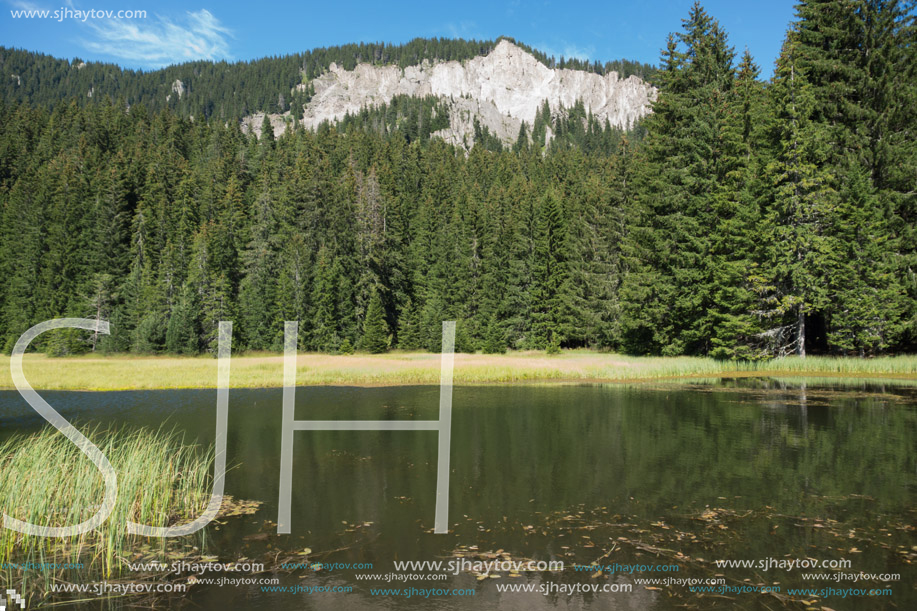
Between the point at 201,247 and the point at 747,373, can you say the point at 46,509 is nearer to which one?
the point at 747,373

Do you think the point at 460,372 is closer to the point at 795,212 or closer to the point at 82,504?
the point at 795,212

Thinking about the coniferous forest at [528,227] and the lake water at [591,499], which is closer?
the lake water at [591,499]

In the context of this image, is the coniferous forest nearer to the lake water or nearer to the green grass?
the lake water

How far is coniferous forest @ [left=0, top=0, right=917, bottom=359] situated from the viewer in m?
31.4

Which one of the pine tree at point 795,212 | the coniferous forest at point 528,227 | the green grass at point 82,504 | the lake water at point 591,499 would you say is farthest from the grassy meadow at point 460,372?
the green grass at point 82,504

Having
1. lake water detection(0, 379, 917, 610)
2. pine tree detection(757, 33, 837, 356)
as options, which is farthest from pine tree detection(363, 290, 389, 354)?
pine tree detection(757, 33, 837, 356)

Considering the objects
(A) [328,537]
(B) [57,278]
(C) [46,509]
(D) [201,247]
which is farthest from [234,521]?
(B) [57,278]

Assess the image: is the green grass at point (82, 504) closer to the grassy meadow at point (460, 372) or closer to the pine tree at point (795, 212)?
the grassy meadow at point (460, 372)

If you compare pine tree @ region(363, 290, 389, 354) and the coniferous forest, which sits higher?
the coniferous forest

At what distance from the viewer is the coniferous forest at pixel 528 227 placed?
31359 mm

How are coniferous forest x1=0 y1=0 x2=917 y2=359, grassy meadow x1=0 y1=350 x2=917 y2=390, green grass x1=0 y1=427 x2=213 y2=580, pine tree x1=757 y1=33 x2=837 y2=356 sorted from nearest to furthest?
green grass x1=0 y1=427 x2=213 y2=580
grassy meadow x1=0 y1=350 x2=917 y2=390
pine tree x1=757 y1=33 x2=837 y2=356
coniferous forest x1=0 y1=0 x2=917 y2=359

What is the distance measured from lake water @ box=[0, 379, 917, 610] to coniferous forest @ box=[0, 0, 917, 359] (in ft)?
47.9

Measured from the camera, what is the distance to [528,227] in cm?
5769

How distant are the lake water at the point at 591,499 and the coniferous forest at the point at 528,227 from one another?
47.9 feet
